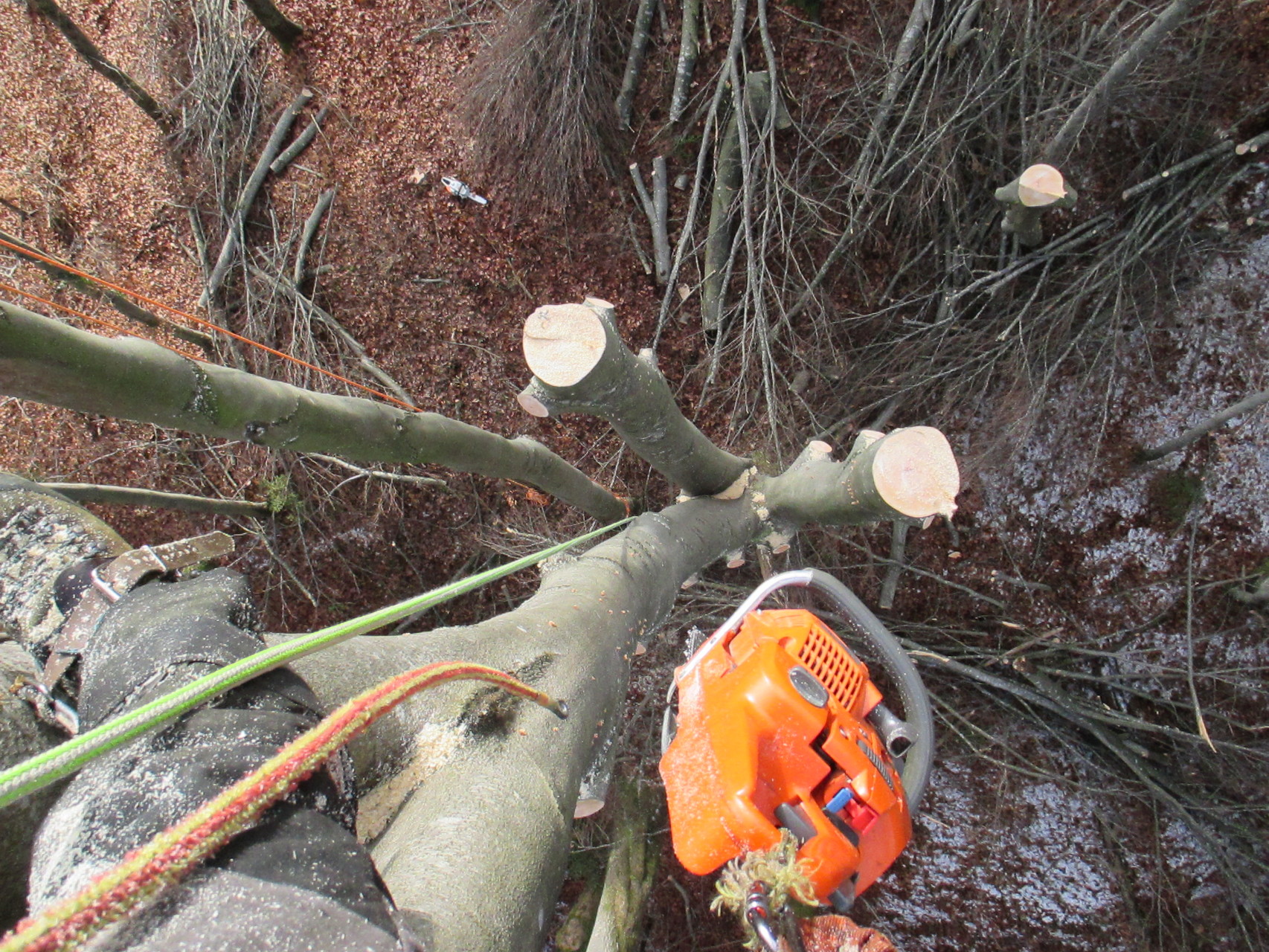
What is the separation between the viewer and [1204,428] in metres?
2.39

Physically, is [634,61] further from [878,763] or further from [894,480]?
[878,763]

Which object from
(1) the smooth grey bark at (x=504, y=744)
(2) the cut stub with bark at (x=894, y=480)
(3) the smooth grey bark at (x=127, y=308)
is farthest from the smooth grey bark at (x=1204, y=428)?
(3) the smooth grey bark at (x=127, y=308)

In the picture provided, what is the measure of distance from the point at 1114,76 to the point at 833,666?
1872 millimetres

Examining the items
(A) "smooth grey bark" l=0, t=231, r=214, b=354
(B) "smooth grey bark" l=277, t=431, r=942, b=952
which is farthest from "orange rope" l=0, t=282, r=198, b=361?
(B) "smooth grey bark" l=277, t=431, r=942, b=952

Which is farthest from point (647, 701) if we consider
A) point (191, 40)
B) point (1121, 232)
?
point (191, 40)

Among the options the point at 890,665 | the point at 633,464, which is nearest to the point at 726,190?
the point at 633,464

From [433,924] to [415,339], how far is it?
278cm

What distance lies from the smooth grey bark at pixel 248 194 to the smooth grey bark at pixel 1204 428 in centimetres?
396

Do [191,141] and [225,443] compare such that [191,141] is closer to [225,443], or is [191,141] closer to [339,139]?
[339,139]

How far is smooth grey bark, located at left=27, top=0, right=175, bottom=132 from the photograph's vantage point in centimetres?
264

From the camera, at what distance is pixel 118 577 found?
3.20 feet

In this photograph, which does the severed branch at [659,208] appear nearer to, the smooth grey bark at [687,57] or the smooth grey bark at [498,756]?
the smooth grey bark at [687,57]

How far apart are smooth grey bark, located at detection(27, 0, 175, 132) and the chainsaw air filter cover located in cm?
359

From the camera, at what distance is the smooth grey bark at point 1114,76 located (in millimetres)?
1709
